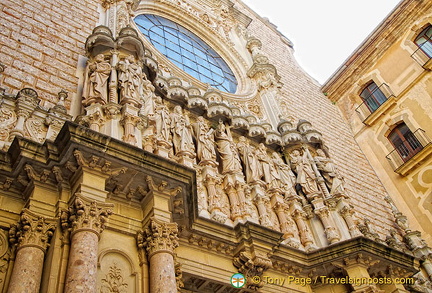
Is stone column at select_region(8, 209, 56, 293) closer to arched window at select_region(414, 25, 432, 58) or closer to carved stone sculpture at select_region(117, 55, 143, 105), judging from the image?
carved stone sculpture at select_region(117, 55, 143, 105)

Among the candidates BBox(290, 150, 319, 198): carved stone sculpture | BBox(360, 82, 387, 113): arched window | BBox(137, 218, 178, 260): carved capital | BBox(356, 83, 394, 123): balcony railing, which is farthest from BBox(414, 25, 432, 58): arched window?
BBox(137, 218, 178, 260): carved capital

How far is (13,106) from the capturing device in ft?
19.4

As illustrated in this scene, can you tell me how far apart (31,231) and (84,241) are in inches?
25.5

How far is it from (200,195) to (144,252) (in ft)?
6.67

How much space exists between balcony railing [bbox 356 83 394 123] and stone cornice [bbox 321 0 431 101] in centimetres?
107

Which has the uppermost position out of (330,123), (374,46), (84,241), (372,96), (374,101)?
(374,46)

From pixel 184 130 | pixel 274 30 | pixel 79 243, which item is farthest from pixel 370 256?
pixel 274 30

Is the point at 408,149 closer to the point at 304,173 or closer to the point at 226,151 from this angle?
the point at 304,173

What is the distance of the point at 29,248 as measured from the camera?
4590 millimetres

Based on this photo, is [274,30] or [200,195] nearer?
[200,195]

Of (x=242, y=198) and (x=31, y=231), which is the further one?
(x=242, y=198)

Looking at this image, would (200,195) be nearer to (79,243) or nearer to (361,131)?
(79,243)

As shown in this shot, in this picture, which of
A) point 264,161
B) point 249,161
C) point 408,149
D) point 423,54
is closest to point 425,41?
point 423,54

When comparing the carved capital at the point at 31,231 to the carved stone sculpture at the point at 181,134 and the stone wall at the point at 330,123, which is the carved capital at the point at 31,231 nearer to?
the carved stone sculpture at the point at 181,134
